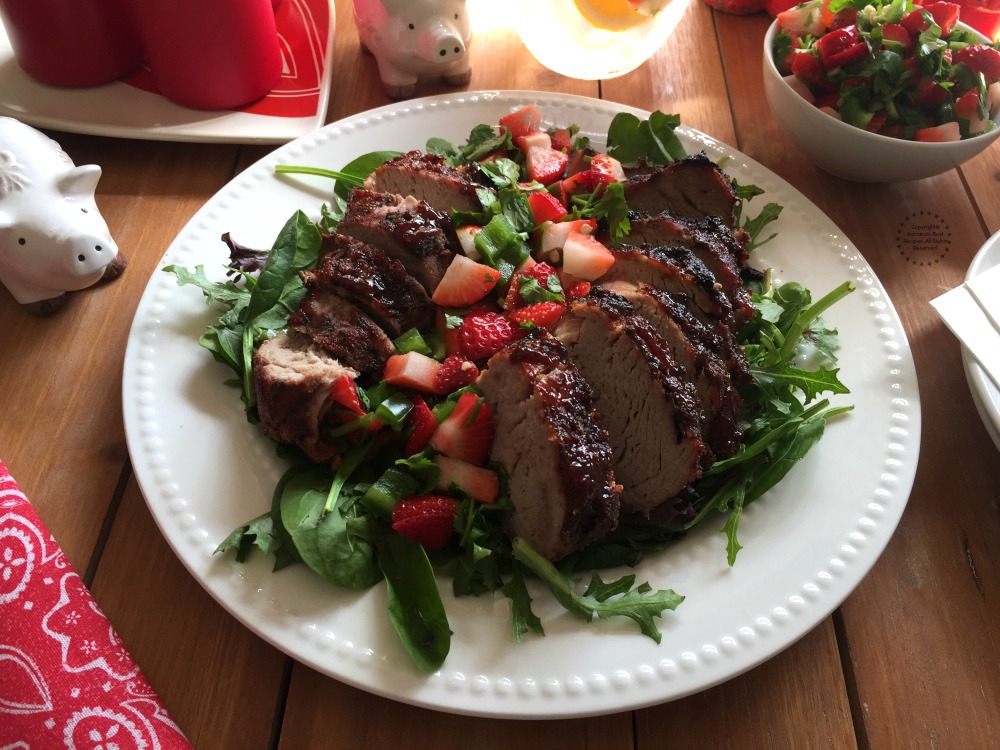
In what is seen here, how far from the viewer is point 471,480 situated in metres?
1.84

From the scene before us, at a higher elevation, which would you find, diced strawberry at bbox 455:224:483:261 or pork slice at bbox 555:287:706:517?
diced strawberry at bbox 455:224:483:261

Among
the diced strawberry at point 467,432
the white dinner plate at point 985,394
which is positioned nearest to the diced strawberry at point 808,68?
the white dinner plate at point 985,394

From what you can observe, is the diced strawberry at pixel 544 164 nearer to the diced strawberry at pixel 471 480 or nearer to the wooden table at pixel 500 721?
the wooden table at pixel 500 721

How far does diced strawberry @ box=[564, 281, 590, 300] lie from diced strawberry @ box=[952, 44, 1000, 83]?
65.1 inches

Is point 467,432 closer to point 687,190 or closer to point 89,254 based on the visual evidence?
point 687,190

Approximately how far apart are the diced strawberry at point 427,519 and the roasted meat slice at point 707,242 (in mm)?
1068

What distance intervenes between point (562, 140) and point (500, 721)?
2003 millimetres

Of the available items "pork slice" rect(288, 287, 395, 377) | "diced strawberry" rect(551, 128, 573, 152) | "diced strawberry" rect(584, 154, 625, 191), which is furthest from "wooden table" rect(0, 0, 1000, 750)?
A: "diced strawberry" rect(551, 128, 573, 152)

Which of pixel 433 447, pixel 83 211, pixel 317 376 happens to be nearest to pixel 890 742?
pixel 433 447

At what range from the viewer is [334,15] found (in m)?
3.46

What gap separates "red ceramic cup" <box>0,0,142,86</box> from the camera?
263 cm

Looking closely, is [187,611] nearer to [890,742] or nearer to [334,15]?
[890,742]

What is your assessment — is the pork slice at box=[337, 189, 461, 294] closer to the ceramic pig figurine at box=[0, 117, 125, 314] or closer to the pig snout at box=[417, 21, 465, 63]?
the ceramic pig figurine at box=[0, 117, 125, 314]

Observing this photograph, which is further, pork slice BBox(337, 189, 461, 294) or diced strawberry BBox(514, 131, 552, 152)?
diced strawberry BBox(514, 131, 552, 152)
